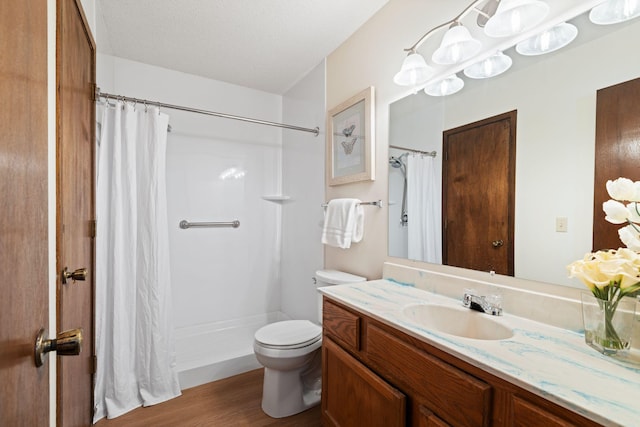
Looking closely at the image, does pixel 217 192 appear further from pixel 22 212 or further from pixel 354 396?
pixel 22 212

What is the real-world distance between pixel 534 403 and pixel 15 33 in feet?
4.27

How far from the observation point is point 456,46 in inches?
50.0

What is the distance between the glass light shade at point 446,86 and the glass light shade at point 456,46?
0.26ft

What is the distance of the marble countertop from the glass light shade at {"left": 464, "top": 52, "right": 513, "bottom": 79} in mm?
991

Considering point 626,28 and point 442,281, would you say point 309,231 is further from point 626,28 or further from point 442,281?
point 626,28

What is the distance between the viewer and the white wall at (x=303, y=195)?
2.41 m

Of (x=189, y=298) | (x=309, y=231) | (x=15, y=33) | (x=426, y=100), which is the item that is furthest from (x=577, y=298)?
(x=189, y=298)

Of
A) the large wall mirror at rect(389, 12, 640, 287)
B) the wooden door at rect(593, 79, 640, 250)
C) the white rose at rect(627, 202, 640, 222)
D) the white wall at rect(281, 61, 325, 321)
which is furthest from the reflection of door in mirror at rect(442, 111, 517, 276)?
the white wall at rect(281, 61, 325, 321)

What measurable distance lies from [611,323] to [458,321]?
18.8 inches

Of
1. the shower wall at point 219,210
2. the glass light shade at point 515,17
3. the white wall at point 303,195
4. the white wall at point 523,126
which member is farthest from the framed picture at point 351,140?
the shower wall at point 219,210

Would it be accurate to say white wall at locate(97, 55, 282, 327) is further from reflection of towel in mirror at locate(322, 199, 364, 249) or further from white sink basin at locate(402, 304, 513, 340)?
white sink basin at locate(402, 304, 513, 340)

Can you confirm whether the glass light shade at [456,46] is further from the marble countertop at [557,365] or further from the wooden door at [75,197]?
the wooden door at [75,197]

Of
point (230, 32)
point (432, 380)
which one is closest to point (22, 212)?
point (432, 380)

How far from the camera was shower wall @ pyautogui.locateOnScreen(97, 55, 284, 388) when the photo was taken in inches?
98.0
